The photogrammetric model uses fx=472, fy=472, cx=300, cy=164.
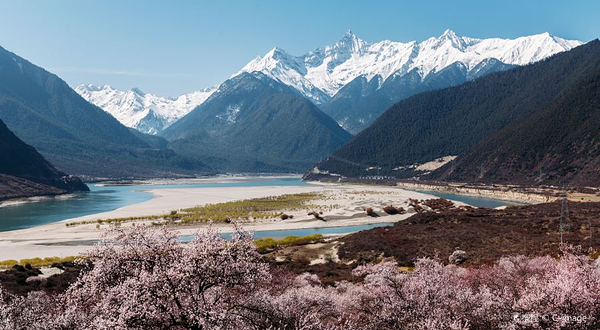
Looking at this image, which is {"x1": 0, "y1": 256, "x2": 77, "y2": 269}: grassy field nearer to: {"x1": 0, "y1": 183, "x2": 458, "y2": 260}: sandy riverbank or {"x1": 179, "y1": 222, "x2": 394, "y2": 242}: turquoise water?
{"x1": 0, "y1": 183, "x2": 458, "y2": 260}: sandy riverbank

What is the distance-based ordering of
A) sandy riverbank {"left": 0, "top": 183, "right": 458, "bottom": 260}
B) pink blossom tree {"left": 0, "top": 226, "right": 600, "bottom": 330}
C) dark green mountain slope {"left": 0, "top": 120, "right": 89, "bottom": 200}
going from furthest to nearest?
dark green mountain slope {"left": 0, "top": 120, "right": 89, "bottom": 200} → sandy riverbank {"left": 0, "top": 183, "right": 458, "bottom": 260} → pink blossom tree {"left": 0, "top": 226, "right": 600, "bottom": 330}

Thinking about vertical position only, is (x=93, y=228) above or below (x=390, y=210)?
below

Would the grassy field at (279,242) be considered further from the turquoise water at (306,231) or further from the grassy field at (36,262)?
the grassy field at (36,262)

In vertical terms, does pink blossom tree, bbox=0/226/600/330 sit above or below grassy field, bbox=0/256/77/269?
above

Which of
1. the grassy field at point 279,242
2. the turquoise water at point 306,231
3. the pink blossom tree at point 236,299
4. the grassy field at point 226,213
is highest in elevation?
the pink blossom tree at point 236,299

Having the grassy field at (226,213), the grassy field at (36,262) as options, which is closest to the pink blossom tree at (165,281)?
the grassy field at (36,262)

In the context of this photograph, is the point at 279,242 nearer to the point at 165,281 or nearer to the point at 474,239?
the point at 474,239

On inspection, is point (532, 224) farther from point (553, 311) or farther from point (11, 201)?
point (11, 201)

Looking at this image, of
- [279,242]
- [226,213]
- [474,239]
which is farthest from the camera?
[226,213]

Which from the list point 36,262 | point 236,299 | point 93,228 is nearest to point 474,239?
point 236,299

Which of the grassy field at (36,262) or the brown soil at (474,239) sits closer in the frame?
the brown soil at (474,239)

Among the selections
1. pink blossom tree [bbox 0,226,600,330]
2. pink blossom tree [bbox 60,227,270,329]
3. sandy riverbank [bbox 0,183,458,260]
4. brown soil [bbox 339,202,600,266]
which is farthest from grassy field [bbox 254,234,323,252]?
pink blossom tree [bbox 60,227,270,329]
